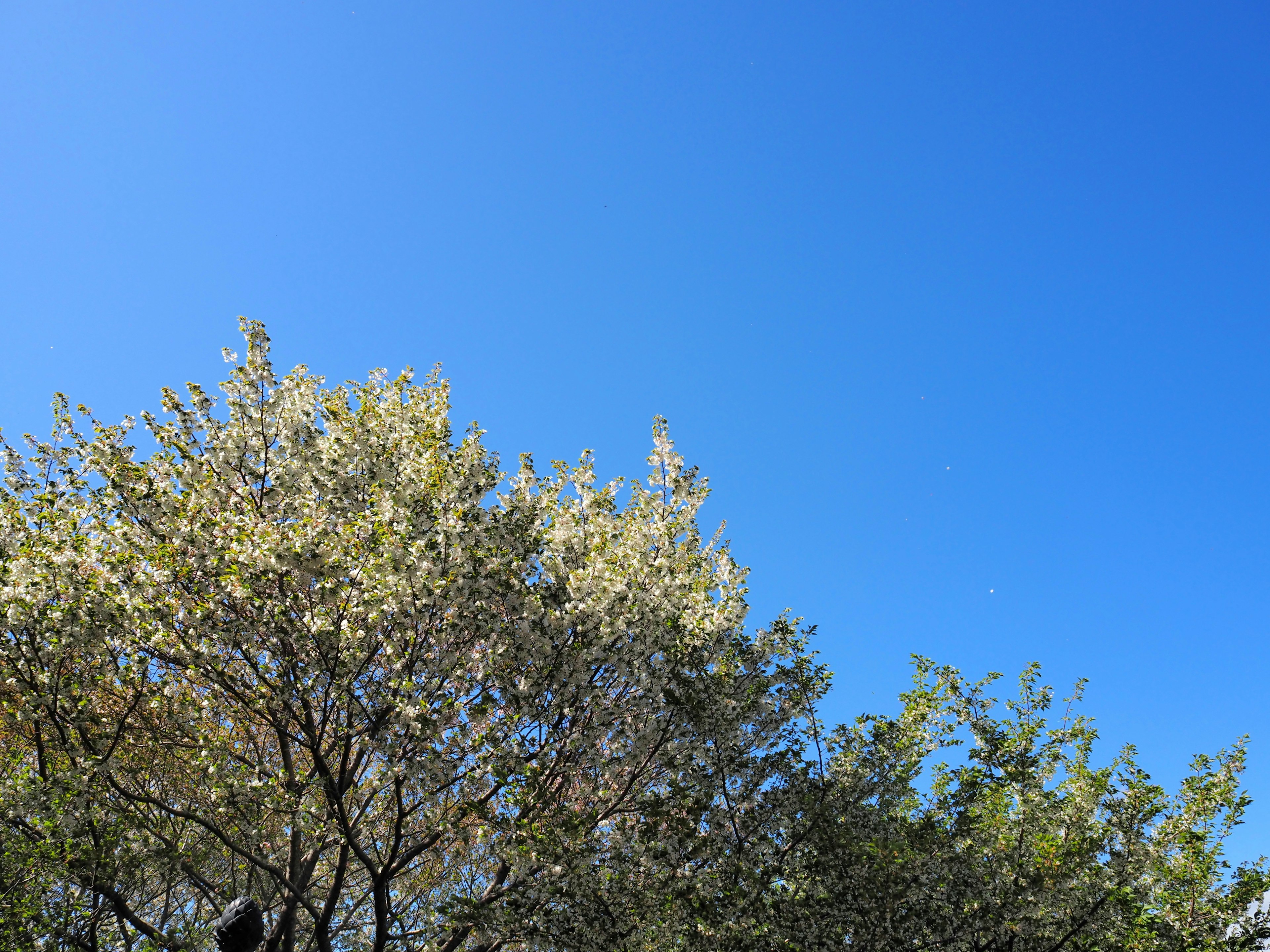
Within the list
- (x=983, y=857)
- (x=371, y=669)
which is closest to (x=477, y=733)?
(x=371, y=669)

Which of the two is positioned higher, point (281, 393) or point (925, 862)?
point (281, 393)

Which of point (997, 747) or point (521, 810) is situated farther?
point (997, 747)

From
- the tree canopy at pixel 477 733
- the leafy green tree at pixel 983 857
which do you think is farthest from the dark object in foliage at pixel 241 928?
the leafy green tree at pixel 983 857

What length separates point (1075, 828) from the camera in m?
11.3

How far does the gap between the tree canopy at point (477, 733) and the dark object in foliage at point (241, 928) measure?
233 centimetres

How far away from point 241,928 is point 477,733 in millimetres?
3298

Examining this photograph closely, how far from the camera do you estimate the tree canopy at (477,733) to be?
8.84m

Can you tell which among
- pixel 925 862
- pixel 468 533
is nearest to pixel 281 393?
pixel 468 533

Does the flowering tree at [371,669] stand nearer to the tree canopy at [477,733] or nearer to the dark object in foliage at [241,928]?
the tree canopy at [477,733]

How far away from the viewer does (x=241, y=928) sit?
6.14 meters

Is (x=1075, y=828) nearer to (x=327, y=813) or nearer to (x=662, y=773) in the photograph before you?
Answer: (x=662, y=773)

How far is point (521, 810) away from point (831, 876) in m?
4.51

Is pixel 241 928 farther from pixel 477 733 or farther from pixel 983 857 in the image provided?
pixel 983 857

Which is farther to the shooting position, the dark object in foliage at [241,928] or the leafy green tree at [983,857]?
the leafy green tree at [983,857]
